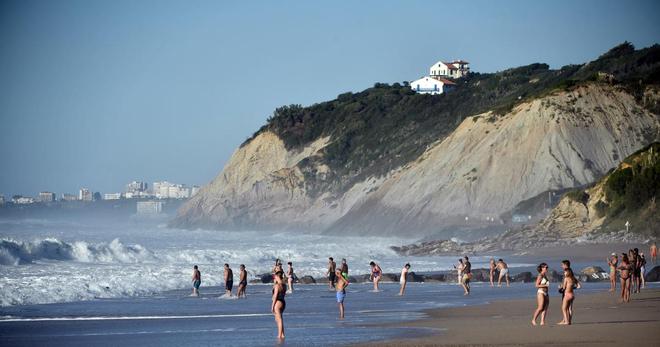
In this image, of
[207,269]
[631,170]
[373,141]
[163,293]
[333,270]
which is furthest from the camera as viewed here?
[373,141]

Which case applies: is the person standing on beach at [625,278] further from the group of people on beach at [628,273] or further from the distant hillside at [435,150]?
the distant hillside at [435,150]

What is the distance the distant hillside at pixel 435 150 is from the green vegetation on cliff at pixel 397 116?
0.15m

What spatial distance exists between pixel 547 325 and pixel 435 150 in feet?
202

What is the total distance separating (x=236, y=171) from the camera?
112688 mm

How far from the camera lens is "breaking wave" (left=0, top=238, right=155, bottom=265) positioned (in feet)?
157

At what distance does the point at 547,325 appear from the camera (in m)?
22.1

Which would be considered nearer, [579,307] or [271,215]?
[579,307]

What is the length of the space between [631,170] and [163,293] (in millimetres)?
30515

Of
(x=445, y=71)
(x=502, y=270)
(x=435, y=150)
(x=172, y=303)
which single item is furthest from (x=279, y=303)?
(x=445, y=71)

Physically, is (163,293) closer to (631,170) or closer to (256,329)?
(256,329)

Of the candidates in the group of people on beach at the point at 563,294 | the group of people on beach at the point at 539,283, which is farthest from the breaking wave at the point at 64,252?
the group of people on beach at the point at 563,294

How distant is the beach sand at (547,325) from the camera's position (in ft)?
63.8

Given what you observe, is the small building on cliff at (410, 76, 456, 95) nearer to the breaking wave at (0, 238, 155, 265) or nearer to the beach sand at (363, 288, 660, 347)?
the breaking wave at (0, 238, 155, 265)

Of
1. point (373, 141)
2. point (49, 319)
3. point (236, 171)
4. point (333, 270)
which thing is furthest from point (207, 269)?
point (236, 171)
